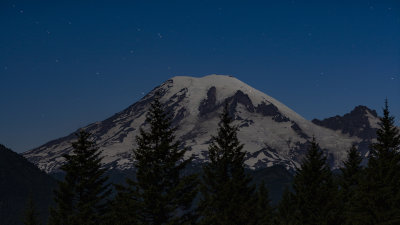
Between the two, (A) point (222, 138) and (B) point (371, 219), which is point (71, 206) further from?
(B) point (371, 219)

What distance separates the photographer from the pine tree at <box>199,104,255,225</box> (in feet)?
116

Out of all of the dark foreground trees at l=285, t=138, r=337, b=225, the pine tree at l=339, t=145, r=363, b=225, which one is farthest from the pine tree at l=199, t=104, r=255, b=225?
the pine tree at l=339, t=145, r=363, b=225

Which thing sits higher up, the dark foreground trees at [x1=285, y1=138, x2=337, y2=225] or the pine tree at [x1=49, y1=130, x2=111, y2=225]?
the pine tree at [x1=49, y1=130, x2=111, y2=225]

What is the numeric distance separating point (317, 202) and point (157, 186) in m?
16.2

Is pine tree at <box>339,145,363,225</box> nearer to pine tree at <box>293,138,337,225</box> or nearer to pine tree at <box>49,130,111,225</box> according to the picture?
pine tree at <box>293,138,337,225</box>

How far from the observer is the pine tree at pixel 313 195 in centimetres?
3619

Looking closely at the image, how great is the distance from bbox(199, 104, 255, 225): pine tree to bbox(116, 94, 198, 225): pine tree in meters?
7.69

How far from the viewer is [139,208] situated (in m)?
25.3

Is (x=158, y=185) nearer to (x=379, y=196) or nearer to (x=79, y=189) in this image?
(x=79, y=189)

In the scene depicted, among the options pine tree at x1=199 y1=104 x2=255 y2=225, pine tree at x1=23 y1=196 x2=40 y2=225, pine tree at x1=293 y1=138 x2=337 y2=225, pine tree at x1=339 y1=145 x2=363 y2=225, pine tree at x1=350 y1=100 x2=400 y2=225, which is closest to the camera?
pine tree at x1=350 y1=100 x2=400 y2=225

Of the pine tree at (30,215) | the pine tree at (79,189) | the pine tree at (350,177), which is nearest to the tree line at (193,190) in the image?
the pine tree at (79,189)

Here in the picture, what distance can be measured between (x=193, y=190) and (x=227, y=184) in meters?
Result: 9.41

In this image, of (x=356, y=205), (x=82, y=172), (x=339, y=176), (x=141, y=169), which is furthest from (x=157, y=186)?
(x=339, y=176)

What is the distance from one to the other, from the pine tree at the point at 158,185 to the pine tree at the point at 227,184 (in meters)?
7.69
